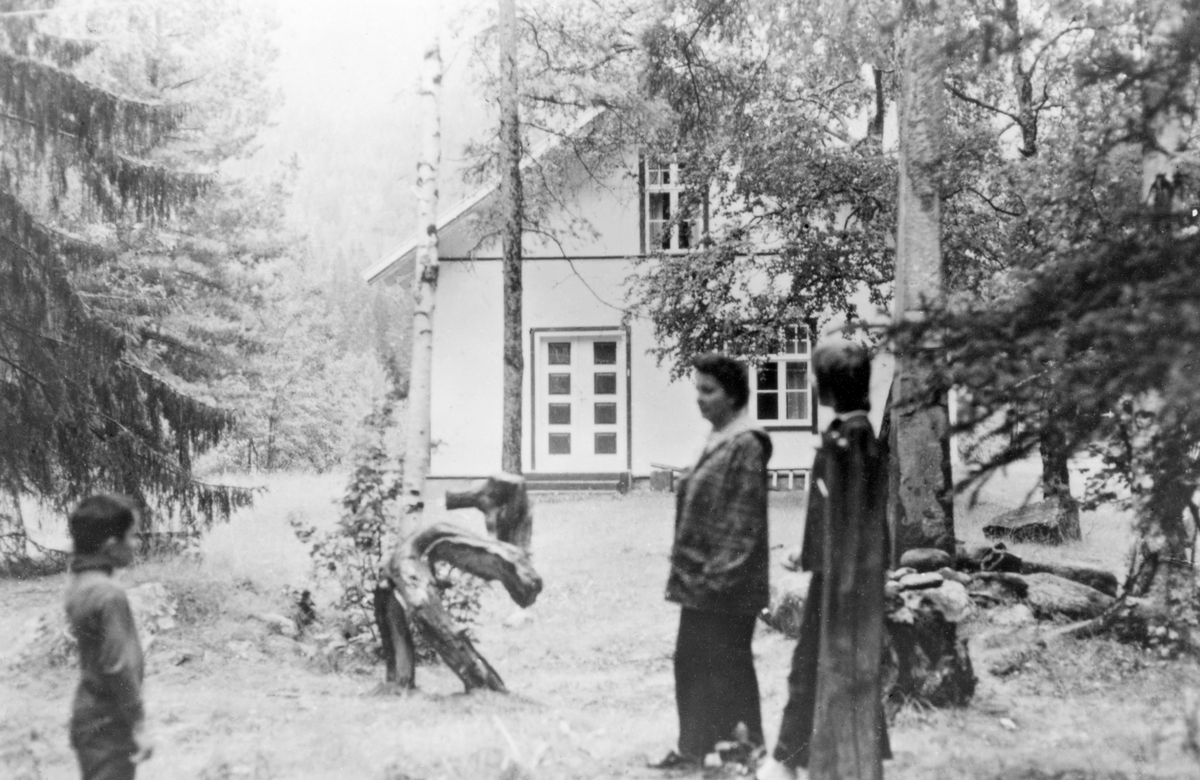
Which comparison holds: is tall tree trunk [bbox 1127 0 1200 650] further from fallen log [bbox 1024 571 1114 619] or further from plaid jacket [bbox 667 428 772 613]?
plaid jacket [bbox 667 428 772 613]

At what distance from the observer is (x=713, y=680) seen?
10.1ft

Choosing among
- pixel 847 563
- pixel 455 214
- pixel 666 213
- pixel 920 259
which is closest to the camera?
pixel 847 563

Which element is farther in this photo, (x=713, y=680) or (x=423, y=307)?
(x=423, y=307)

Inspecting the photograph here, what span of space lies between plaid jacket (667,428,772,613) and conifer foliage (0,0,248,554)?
2803 millimetres

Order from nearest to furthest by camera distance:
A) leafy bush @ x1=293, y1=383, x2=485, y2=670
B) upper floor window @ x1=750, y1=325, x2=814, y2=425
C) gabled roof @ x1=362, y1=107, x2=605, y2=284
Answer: upper floor window @ x1=750, y1=325, x2=814, y2=425 < leafy bush @ x1=293, y1=383, x2=485, y2=670 < gabled roof @ x1=362, y1=107, x2=605, y2=284

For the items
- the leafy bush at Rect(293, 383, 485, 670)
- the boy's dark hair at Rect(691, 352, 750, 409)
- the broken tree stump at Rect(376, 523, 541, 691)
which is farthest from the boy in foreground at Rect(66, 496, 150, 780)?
the leafy bush at Rect(293, 383, 485, 670)

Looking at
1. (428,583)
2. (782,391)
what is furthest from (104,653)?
(782,391)

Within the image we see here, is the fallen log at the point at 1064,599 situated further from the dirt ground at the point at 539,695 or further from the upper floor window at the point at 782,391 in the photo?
the upper floor window at the point at 782,391

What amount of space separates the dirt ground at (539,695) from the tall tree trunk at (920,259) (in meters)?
0.95

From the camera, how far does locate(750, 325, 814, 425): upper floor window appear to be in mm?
4359

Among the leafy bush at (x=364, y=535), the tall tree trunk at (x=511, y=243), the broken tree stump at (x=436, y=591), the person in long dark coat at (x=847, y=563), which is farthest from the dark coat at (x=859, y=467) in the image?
the tall tree trunk at (x=511, y=243)

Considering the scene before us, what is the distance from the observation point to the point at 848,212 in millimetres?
8562

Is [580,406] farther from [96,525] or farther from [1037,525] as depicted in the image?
[96,525]

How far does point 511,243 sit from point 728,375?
3.06 meters
